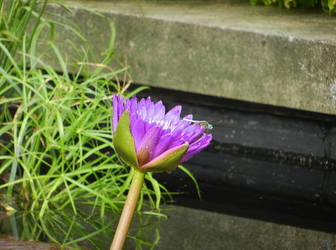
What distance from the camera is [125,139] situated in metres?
0.74

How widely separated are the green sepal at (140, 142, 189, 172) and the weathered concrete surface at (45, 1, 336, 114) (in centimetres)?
146

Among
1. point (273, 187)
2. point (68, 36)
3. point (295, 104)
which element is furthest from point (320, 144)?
point (68, 36)

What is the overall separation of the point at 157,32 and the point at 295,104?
1.98 feet

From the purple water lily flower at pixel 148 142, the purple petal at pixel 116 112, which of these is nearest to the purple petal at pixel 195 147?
the purple water lily flower at pixel 148 142

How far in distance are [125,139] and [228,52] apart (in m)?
1.59

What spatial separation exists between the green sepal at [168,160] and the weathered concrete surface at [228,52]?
1.46 m

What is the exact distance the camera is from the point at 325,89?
7.14ft

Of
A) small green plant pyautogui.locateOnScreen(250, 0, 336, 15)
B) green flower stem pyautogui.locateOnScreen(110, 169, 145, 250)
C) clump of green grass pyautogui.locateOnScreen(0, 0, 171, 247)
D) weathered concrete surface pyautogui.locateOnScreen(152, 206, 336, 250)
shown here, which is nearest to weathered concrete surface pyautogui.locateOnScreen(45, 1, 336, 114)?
small green plant pyautogui.locateOnScreen(250, 0, 336, 15)

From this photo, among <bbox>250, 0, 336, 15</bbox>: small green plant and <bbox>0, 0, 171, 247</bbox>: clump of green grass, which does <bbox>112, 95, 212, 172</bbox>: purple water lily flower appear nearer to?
<bbox>0, 0, 171, 247</bbox>: clump of green grass

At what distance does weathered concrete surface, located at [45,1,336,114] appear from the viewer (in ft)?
7.16

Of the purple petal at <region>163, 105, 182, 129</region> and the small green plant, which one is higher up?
the purple petal at <region>163, 105, 182, 129</region>

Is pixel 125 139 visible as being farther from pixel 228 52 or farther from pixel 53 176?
pixel 228 52

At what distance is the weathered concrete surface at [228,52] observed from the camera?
2182mm

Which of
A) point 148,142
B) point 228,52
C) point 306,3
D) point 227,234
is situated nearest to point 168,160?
point 148,142
